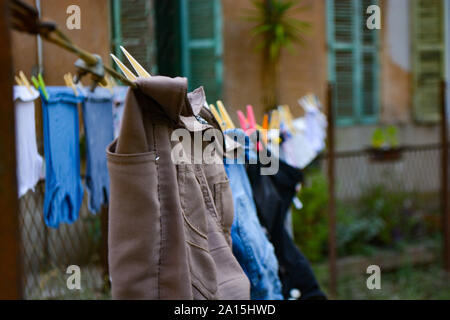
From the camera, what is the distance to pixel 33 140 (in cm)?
222

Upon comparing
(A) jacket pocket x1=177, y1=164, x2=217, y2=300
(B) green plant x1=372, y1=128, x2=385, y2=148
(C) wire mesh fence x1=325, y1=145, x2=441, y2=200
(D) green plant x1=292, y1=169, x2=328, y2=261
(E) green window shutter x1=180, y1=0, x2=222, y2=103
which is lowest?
(D) green plant x1=292, y1=169, x2=328, y2=261

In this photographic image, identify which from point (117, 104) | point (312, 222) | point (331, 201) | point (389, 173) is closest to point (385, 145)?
point (389, 173)

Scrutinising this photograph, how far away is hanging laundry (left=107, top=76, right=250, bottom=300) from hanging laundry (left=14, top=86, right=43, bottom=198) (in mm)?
1068

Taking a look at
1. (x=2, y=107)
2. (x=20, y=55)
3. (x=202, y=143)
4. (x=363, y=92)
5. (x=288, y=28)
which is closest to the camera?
(x=2, y=107)

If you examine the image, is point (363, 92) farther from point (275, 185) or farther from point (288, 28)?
point (275, 185)

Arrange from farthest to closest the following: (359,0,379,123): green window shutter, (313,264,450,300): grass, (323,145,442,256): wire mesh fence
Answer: (359,0,379,123): green window shutter → (323,145,442,256): wire mesh fence → (313,264,450,300): grass

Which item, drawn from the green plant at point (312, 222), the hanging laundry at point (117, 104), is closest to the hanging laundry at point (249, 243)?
the hanging laundry at point (117, 104)

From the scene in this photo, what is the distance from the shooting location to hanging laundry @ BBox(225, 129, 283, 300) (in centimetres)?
186

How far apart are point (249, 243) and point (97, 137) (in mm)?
924

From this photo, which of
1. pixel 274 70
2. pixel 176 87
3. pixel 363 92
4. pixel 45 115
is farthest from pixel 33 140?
pixel 363 92

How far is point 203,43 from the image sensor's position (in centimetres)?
530

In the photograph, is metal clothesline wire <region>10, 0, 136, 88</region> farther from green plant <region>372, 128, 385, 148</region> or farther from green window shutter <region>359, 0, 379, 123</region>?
green window shutter <region>359, 0, 379, 123</region>

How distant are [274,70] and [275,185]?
333 cm

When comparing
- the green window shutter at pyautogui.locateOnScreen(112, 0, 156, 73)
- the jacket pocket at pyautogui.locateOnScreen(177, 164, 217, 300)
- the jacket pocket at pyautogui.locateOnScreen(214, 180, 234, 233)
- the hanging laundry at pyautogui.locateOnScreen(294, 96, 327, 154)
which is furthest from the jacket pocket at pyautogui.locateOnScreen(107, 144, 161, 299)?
the hanging laundry at pyautogui.locateOnScreen(294, 96, 327, 154)
